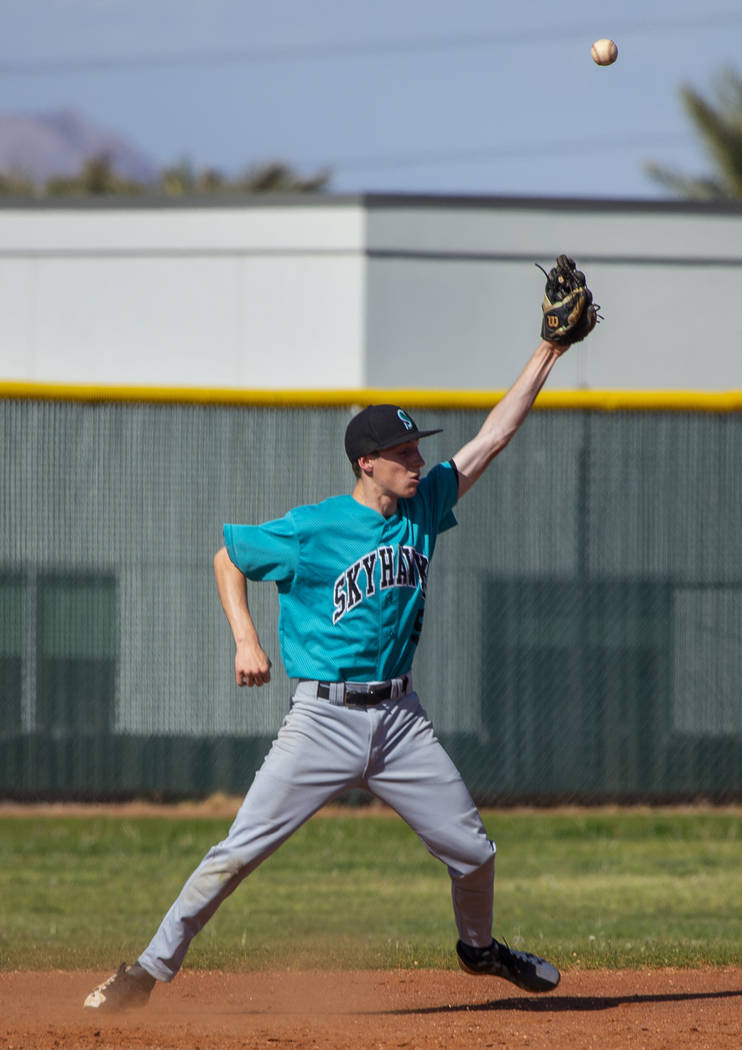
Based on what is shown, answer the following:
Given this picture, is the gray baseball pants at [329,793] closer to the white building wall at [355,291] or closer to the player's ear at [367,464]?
the player's ear at [367,464]

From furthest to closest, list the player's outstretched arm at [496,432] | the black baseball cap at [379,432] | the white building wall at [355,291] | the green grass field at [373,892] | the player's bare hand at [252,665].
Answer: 1. the white building wall at [355,291]
2. the green grass field at [373,892]
3. the player's outstretched arm at [496,432]
4. the black baseball cap at [379,432]
5. the player's bare hand at [252,665]

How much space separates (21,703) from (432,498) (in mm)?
5546

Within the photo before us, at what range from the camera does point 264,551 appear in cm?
429

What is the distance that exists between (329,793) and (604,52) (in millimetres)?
3476

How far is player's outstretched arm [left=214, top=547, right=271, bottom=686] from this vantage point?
4.08m

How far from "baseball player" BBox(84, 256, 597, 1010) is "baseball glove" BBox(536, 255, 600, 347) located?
2.17 ft

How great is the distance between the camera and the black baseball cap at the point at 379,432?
4.34 metres

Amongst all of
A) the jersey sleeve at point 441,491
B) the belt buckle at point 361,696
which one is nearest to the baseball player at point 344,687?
the belt buckle at point 361,696

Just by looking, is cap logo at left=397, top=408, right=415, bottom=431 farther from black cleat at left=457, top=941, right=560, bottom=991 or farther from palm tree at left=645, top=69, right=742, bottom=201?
palm tree at left=645, top=69, right=742, bottom=201

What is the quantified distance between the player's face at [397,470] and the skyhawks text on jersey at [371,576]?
0.18m

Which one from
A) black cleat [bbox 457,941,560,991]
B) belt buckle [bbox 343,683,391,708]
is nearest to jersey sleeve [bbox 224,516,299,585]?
belt buckle [bbox 343,683,391,708]

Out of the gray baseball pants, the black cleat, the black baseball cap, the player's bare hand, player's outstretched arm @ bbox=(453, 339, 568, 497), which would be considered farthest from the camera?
player's outstretched arm @ bbox=(453, 339, 568, 497)

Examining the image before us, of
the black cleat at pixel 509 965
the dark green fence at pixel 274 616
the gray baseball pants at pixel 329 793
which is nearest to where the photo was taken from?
the gray baseball pants at pixel 329 793

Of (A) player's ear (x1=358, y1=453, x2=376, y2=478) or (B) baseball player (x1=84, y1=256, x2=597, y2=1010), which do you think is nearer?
(B) baseball player (x1=84, y1=256, x2=597, y2=1010)
